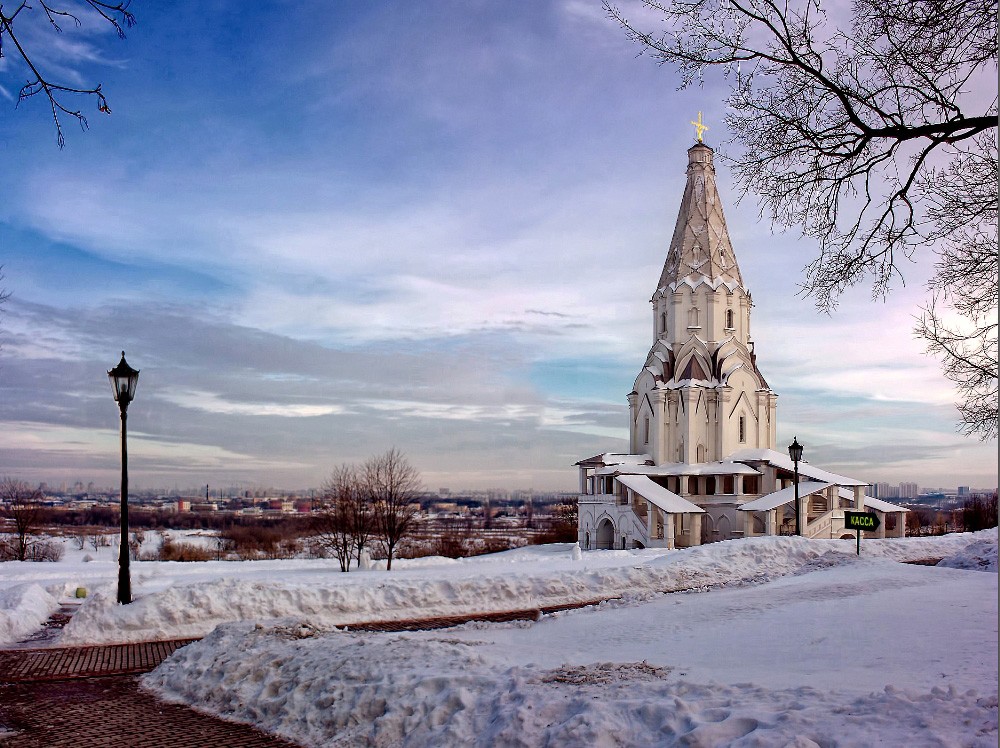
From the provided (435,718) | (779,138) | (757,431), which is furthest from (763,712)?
(757,431)

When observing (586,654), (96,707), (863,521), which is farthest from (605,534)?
(96,707)

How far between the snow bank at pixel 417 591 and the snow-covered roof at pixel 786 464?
23.1 metres

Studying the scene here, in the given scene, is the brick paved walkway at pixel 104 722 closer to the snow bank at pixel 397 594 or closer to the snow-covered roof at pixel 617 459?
the snow bank at pixel 397 594

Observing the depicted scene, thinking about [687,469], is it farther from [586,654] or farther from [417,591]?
[586,654]

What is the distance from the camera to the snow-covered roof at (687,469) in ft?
158

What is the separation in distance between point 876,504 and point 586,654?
1626 inches

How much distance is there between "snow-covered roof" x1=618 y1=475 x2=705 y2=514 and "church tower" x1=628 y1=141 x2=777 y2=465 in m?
4.12

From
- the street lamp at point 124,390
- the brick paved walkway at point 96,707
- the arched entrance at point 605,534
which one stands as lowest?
the arched entrance at point 605,534

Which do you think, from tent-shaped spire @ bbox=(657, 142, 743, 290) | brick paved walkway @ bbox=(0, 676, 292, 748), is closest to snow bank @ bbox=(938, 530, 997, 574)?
brick paved walkway @ bbox=(0, 676, 292, 748)

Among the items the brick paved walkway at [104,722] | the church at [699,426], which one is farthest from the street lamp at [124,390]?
the church at [699,426]

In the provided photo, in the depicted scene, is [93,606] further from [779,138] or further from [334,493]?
[334,493]

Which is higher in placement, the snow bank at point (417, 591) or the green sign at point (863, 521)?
the green sign at point (863, 521)

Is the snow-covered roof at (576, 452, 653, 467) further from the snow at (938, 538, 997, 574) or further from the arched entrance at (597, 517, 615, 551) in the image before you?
the snow at (938, 538, 997, 574)

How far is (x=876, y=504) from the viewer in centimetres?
4588
